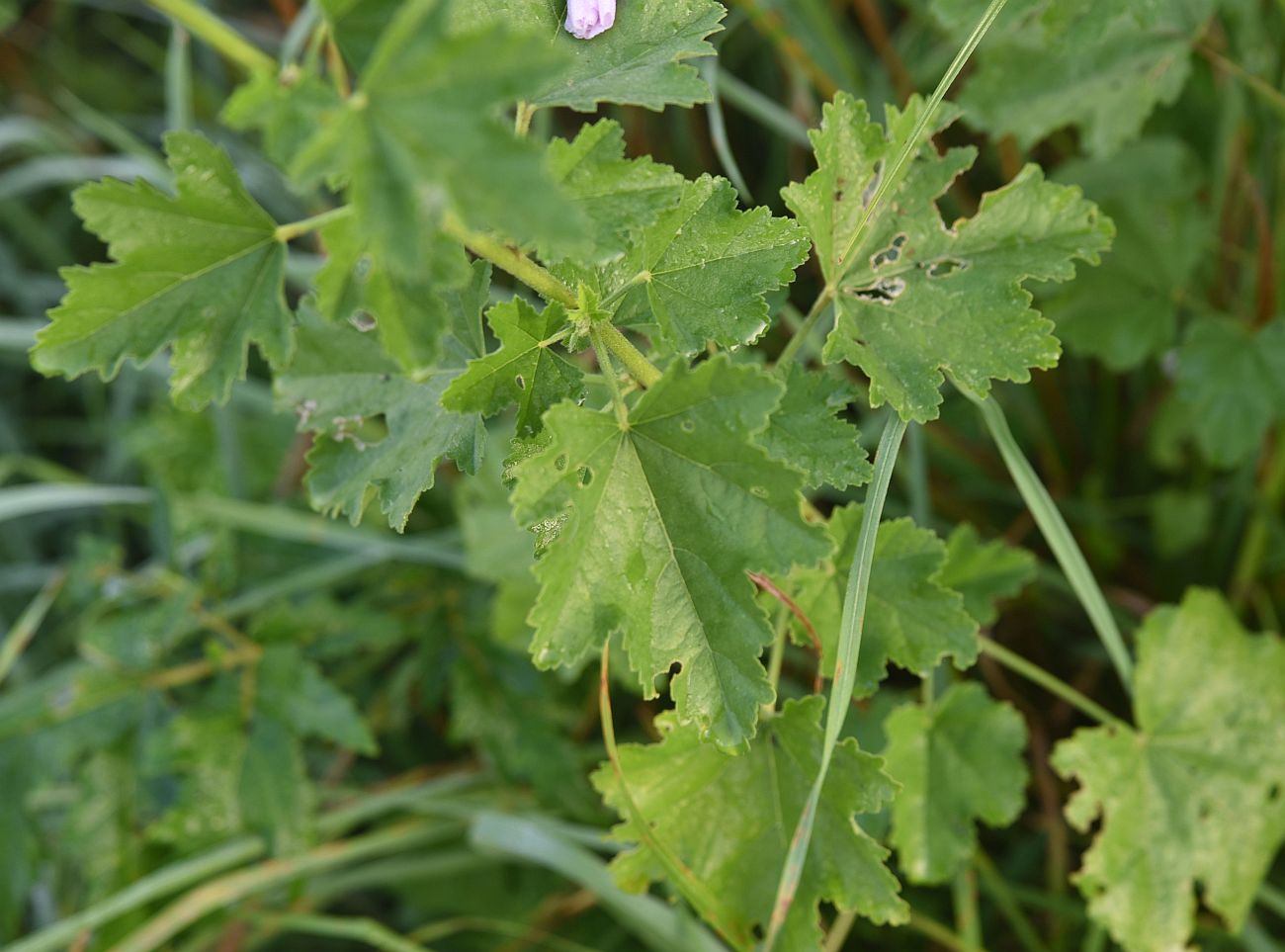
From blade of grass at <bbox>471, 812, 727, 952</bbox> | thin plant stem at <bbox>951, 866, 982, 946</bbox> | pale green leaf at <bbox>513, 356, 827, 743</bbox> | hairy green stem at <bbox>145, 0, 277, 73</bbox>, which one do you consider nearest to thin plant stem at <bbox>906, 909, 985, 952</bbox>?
thin plant stem at <bbox>951, 866, 982, 946</bbox>

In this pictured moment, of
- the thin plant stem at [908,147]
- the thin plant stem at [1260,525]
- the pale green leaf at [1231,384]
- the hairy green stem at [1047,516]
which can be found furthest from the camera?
the thin plant stem at [1260,525]

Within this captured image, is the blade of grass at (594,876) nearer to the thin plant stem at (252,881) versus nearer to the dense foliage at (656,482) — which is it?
the dense foliage at (656,482)

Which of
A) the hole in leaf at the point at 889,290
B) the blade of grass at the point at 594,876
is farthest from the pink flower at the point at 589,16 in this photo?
the blade of grass at the point at 594,876

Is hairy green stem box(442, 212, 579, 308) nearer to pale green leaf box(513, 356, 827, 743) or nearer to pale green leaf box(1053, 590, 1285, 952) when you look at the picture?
pale green leaf box(513, 356, 827, 743)

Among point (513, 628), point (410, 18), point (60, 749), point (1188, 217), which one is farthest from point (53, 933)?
point (1188, 217)

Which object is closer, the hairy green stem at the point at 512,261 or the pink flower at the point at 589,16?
the hairy green stem at the point at 512,261

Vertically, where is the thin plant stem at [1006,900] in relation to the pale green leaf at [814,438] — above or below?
below

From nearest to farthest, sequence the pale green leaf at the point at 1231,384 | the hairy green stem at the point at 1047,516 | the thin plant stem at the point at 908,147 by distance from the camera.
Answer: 1. the thin plant stem at the point at 908,147
2. the hairy green stem at the point at 1047,516
3. the pale green leaf at the point at 1231,384
